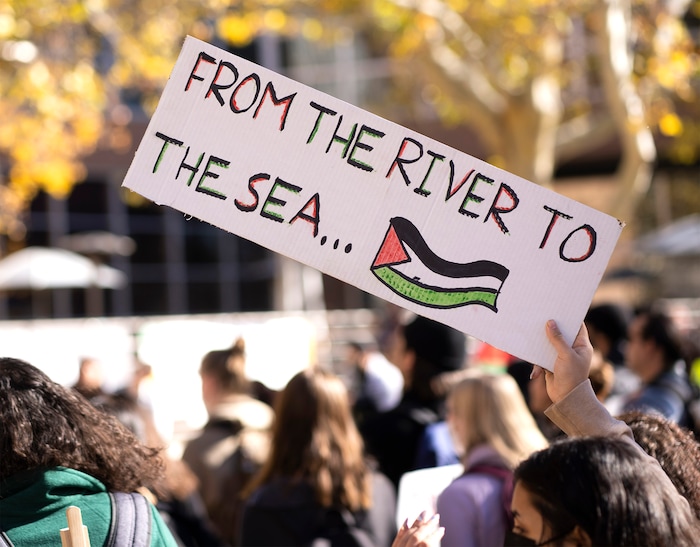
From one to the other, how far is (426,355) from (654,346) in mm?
1135

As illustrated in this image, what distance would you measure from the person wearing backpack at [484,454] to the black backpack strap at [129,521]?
3.67 ft

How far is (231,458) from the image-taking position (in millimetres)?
4828

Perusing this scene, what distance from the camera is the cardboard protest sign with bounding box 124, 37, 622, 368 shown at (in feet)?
8.02

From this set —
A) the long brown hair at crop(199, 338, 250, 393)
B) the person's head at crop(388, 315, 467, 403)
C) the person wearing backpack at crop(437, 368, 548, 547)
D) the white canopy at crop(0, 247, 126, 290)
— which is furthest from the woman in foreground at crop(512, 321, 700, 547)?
the white canopy at crop(0, 247, 126, 290)

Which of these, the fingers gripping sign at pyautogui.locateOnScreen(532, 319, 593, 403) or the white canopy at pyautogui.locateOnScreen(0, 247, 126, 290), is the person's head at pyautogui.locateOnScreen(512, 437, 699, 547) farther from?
the white canopy at pyautogui.locateOnScreen(0, 247, 126, 290)

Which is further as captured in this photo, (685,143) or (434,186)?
(685,143)

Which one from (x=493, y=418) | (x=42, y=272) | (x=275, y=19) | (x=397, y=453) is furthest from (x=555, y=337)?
(x=42, y=272)

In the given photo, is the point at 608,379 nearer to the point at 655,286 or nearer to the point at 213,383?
the point at 213,383

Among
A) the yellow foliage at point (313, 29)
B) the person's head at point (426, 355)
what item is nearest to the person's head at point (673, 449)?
the person's head at point (426, 355)

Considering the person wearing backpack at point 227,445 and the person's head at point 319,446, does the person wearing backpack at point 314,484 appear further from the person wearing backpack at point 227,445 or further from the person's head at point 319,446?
the person wearing backpack at point 227,445

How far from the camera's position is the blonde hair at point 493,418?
360cm

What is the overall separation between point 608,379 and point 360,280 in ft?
7.53

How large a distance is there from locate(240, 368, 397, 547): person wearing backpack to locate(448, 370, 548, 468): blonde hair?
425 millimetres

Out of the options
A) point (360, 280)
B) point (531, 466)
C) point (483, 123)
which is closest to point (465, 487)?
point (360, 280)
